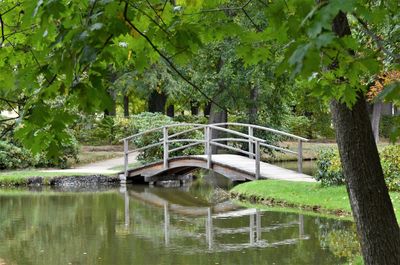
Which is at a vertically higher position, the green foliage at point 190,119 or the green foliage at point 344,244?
the green foliage at point 190,119

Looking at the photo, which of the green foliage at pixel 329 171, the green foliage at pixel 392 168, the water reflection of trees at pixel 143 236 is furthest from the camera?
the green foliage at pixel 329 171

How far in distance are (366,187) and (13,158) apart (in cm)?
1891

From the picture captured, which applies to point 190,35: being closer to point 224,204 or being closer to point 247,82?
point 224,204

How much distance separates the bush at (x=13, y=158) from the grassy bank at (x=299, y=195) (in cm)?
921

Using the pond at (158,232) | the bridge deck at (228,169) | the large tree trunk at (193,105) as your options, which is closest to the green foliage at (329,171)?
the bridge deck at (228,169)

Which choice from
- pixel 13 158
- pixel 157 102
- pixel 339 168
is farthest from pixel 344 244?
pixel 157 102

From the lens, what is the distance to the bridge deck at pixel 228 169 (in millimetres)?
Result: 15613

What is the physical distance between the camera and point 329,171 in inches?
513

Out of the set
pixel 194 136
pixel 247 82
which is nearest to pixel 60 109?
pixel 247 82

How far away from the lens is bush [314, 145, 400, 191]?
12.3m

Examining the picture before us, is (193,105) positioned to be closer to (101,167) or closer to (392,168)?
(101,167)

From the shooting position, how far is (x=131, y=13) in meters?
2.56

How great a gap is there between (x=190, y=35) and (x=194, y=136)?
62.8ft

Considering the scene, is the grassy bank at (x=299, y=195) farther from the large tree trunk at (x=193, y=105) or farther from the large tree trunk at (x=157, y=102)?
the large tree trunk at (x=157, y=102)
